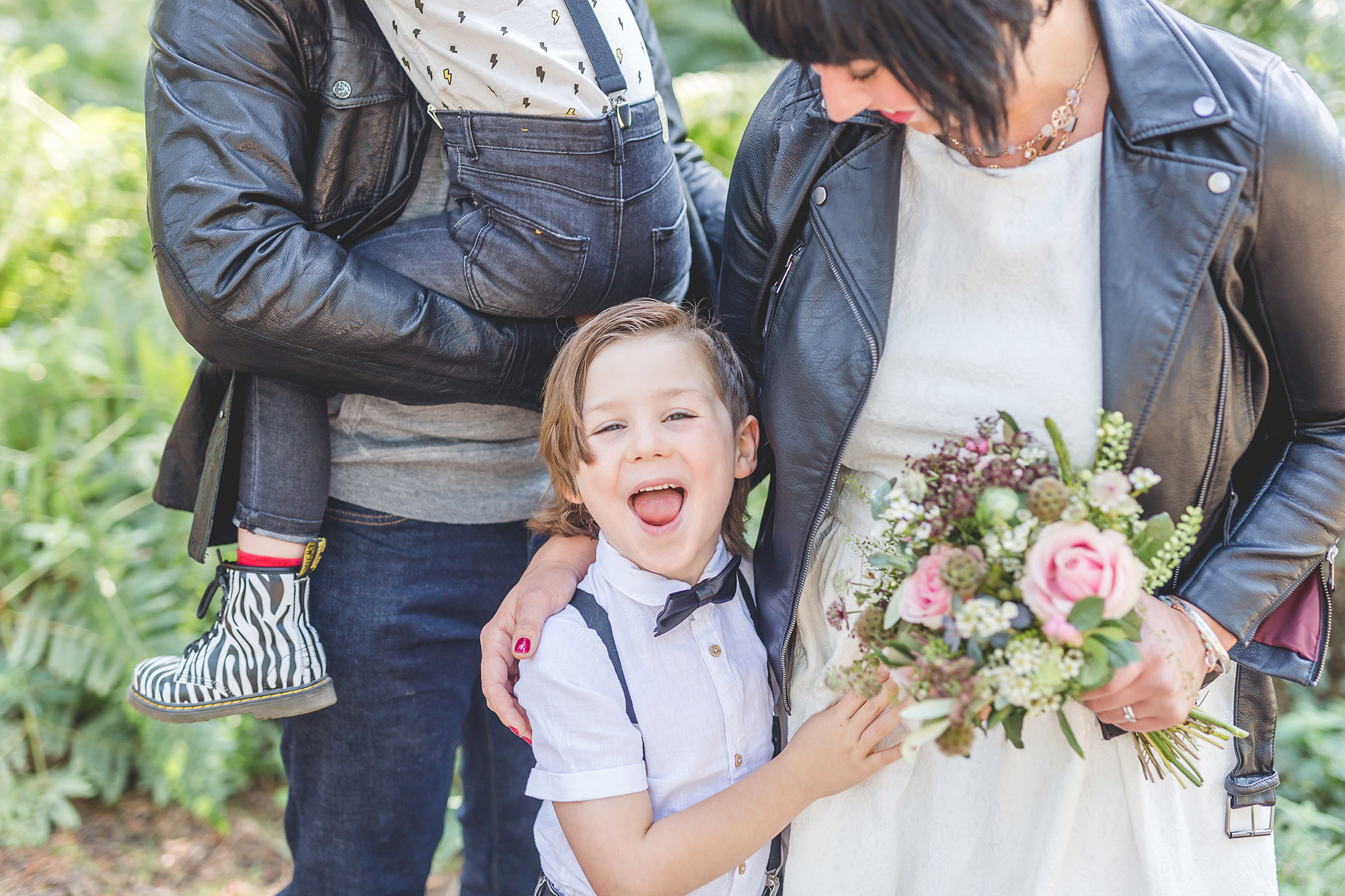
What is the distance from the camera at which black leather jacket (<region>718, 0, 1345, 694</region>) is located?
131 centimetres

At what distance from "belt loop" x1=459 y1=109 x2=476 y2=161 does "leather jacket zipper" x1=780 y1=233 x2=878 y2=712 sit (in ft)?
1.86

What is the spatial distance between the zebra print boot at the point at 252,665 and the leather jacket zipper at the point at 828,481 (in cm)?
86

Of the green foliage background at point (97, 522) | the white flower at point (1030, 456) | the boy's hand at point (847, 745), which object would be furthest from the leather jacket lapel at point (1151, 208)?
the green foliage background at point (97, 522)

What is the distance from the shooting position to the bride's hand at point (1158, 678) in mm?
1316

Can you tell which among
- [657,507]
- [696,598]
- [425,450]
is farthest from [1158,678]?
[425,450]

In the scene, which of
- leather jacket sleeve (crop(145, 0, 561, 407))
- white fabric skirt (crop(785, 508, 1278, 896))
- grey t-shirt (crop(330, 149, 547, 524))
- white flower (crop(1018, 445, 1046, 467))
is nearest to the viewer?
white flower (crop(1018, 445, 1046, 467))

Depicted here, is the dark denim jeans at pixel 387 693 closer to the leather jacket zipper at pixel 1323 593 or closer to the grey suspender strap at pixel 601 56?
the grey suspender strap at pixel 601 56

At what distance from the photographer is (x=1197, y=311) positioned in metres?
1.35

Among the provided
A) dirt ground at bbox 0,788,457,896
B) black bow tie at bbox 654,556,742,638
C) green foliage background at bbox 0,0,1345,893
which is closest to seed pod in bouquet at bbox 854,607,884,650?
black bow tie at bbox 654,556,742,638

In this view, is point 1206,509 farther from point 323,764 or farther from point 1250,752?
point 323,764

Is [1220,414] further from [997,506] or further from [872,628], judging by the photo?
[872,628]

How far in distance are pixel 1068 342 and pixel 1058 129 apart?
305 mm

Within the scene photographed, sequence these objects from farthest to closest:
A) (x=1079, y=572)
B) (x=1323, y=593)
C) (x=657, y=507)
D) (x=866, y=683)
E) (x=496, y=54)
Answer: (x=657, y=507), (x=496, y=54), (x=1323, y=593), (x=866, y=683), (x=1079, y=572)

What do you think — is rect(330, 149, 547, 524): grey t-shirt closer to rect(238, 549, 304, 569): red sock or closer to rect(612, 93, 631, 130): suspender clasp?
rect(238, 549, 304, 569): red sock
